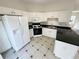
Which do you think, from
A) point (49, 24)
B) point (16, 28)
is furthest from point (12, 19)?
point (49, 24)

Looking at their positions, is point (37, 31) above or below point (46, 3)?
below

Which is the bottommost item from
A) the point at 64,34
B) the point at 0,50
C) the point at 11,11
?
the point at 0,50

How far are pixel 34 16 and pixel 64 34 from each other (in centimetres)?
294

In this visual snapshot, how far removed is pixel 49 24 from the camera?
189 inches

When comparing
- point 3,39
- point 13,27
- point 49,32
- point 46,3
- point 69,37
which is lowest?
point 49,32

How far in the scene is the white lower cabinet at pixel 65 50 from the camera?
1710 mm

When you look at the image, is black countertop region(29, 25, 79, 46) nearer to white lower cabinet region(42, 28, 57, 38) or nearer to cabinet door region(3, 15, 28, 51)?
cabinet door region(3, 15, 28, 51)

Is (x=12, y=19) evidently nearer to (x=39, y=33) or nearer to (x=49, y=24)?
(x=39, y=33)

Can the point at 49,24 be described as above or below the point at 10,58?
above

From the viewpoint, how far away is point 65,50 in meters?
1.87

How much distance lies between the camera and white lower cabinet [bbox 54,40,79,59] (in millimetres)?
1710

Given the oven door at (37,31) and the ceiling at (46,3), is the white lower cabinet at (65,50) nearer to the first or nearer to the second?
the ceiling at (46,3)

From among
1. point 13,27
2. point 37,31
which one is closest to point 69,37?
point 13,27

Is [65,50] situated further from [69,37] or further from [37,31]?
[37,31]
